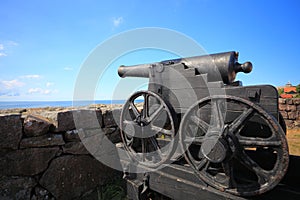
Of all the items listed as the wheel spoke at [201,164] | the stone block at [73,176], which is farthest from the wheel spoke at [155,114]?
the stone block at [73,176]

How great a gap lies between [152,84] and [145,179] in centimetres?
132

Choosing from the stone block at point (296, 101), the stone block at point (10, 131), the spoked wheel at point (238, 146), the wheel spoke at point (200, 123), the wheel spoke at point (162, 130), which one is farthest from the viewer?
the stone block at point (296, 101)

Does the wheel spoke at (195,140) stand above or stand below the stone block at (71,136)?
above

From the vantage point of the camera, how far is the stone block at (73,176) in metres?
2.73

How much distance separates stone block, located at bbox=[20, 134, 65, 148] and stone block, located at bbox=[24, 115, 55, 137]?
65mm

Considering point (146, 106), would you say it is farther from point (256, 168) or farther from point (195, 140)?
point (256, 168)

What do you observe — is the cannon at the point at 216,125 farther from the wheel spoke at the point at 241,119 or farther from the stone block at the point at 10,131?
the stone block at the point at 10,131

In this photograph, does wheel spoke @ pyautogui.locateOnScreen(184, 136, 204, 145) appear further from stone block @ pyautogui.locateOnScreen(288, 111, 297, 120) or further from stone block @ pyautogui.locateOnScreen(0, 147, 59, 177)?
stone block @ pyautogui.locateOnScreen(288, 111, 297, 120)

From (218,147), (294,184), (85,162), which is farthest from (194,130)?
(85,162)

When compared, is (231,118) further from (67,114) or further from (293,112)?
(293,112)

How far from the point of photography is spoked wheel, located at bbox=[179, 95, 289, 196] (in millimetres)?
1575

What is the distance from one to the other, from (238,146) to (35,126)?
2523 millimetres

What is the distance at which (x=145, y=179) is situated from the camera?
7.92ft

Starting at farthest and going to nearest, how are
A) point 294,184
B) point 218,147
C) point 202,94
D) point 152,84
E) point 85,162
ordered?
point 85,162, point 152,84, point 202,94, point 294,184, point 218,147
